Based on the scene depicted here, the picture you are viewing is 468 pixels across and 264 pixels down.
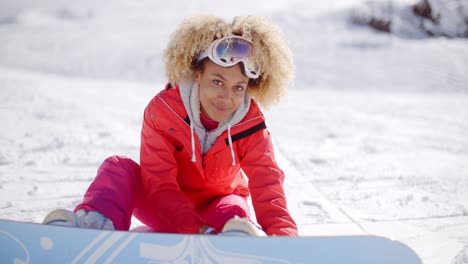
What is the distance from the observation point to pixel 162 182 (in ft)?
6.10

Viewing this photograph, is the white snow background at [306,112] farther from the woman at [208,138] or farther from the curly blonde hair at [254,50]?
the curly blonde hair at [254,50]

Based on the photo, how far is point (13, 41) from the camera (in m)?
6.76

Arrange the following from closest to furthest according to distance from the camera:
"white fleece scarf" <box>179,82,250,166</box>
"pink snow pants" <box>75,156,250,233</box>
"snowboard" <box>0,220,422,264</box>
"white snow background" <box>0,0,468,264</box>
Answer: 1. "snowboard" <box>0,220,422,264</box>
2. "pink snow pants" <box>75,156,250,233</box>
3. "white fleece scarf" <box>179,82,250,166</box>
4. "white snow background" <box>0,0,468,264</box>

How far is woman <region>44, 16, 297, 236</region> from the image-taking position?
177 cm

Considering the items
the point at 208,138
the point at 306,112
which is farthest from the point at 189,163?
the point at 306,112

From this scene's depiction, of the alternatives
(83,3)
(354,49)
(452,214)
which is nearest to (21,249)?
(452,214)

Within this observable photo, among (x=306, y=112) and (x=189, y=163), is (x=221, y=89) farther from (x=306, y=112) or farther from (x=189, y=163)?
(x=306, y=112)

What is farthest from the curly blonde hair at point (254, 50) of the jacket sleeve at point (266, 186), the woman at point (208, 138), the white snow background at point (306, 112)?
the white snow background at point (306, 112)

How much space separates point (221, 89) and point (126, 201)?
52 cm

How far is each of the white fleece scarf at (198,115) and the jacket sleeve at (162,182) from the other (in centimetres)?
11

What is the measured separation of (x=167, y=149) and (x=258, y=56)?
19.6 inches

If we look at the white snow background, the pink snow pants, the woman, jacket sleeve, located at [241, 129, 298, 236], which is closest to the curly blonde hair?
the woman

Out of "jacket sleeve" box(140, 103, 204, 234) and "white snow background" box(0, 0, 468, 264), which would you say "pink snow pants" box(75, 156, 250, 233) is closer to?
"jacket sleeve" box(140, 103, 204, 234)

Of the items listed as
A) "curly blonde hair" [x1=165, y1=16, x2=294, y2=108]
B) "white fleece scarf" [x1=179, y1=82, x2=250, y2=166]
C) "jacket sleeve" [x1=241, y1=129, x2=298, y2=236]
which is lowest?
"jacket sleeve" [x1=241, y1=129, x2=298, y2=236]
